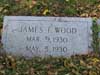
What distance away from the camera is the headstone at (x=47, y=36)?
6105mm

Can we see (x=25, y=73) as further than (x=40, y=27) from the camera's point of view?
No

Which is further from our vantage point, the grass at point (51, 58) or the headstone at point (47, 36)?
the headstone at point (47, 36)

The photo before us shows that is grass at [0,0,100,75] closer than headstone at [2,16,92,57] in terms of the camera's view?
Yes

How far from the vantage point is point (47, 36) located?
6.18 m

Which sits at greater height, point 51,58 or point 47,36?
point 47,36

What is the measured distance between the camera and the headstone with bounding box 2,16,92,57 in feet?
20.0

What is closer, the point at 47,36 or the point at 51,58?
the point at 51,58

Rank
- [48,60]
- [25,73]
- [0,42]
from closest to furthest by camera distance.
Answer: [25,73] < [48,60] < [0,42]

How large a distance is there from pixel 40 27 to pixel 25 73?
0.99 metres

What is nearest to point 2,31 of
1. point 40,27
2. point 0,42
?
point 0,42

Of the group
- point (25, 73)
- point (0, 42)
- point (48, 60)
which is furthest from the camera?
point (0, 42)

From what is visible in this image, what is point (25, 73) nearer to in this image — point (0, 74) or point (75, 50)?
point (0, 74)

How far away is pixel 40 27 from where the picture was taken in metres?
6.22

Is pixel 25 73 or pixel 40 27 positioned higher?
pixel 40 27
